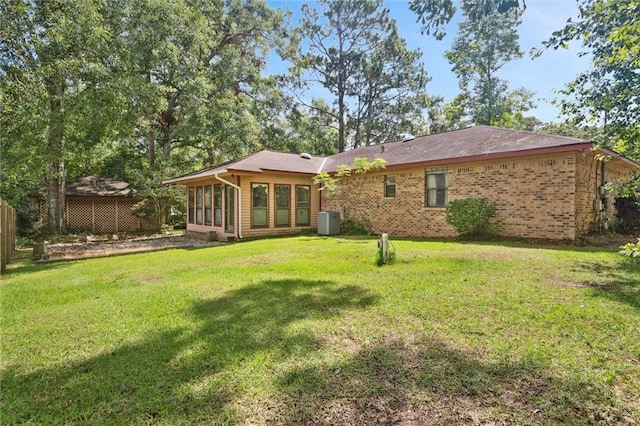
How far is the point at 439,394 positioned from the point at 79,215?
22.1 metres

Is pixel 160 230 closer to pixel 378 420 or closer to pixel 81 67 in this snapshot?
pixel 81 67

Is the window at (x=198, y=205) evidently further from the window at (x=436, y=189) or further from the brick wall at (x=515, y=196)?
the window at (x=436, y=189)

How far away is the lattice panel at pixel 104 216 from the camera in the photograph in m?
19.3

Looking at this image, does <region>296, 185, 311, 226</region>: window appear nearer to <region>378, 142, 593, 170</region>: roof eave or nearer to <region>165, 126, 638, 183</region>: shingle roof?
<region>165, 126, 638, 183</region>: shingle roof

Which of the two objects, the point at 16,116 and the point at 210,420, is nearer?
the point at 210,420

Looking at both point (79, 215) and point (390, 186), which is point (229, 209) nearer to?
point (390, 186)

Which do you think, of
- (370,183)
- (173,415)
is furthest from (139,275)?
(370,183)

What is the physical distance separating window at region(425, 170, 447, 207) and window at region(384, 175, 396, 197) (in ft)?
4.73

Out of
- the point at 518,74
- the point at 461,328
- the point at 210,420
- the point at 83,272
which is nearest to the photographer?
the point at 210,420

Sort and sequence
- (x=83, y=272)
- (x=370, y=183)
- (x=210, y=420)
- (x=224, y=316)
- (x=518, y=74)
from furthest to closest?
1. (x=518, y=74)
2. (x=370, y=183)
3. (x=83, y=272)
4. (x=224, y=316)
5. (x=210, y=420)

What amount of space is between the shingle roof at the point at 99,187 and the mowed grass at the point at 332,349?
15.1 metres

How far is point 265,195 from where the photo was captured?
14141 millimetres

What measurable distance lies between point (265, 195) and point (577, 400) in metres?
12.7

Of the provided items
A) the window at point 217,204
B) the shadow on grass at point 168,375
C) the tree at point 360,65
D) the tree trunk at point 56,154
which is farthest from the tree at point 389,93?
the shadow on grass at point 168,375
